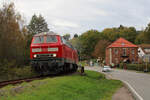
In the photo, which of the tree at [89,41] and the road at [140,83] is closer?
the road at [140,83]

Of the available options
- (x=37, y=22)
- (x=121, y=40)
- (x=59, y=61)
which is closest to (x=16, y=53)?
(x=59, y=61)

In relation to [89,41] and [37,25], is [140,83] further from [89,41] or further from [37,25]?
[89,41]

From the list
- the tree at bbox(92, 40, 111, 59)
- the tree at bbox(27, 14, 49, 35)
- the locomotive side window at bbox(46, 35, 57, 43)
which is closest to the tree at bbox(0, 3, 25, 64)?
the locomotive side window at bbox(46, 35, 57, 43)

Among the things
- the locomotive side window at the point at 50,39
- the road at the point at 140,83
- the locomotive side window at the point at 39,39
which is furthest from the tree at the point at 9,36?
the road at the point at 140,83

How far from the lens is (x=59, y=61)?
1594 centimetres

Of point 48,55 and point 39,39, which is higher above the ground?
point 39,39

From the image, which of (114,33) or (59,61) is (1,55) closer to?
(59,61)

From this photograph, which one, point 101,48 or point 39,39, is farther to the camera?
point 101,48

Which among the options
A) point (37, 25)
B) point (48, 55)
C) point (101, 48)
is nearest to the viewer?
point (48, 55)

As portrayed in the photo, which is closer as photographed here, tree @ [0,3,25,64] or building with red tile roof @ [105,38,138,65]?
tree @ [0,3,25,64]

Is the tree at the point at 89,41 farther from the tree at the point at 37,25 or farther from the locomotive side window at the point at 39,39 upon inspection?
the locomotive side window at the point at 39,39

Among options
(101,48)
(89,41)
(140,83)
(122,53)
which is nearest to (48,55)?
(140,83)

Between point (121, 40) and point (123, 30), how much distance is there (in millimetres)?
28416

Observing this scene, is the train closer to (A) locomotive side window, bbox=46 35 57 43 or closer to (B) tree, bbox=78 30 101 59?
Result: (A) locomotive side window, bbox=46 35 57 43
